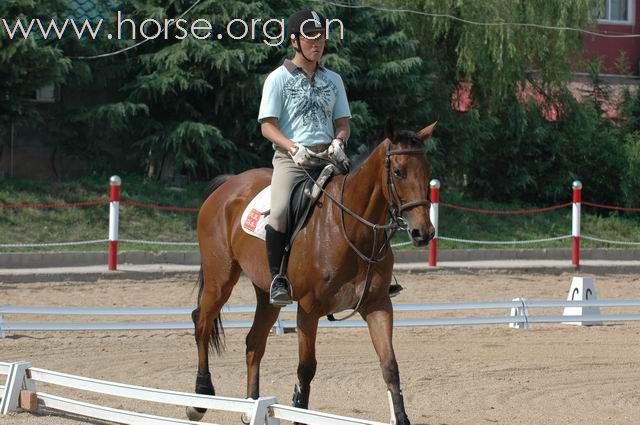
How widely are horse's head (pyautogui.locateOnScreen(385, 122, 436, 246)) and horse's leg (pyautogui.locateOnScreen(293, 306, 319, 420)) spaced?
3.05 feet

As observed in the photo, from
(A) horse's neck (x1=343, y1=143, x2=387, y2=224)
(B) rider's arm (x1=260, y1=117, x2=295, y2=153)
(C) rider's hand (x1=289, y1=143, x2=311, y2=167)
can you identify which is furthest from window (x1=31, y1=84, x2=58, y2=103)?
(A) horse's neck (x1=343, y1=143, x2=387, y2=224)

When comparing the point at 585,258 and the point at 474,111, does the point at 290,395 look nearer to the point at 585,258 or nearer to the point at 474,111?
the point at 585,258

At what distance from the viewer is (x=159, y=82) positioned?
2028 centimetres

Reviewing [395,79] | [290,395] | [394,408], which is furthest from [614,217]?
[394,408]

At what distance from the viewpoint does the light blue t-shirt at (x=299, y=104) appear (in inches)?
297

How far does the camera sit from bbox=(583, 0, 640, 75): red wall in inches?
1265

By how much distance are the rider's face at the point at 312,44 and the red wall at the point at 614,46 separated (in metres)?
25.4

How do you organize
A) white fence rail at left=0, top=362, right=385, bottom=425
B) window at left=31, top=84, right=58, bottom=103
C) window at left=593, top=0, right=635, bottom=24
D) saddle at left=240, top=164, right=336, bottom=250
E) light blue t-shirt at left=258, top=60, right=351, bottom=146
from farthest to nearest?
window at left=593, top=0, right=635, bottom=24
window at left=31, top=84, right=58, bottom=103
light blue t-shirt at left=258, top=60, right=351, bottom=146
saddle at left=240, top=164, right=336, bottom=250
white fence rail at left=0, top=362, right=385, bottom=425

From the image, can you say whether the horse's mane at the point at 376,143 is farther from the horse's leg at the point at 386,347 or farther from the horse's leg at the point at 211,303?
the horse's leg at the point at 211,303

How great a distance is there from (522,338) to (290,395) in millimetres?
4347

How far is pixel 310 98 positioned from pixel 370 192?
2.92ft

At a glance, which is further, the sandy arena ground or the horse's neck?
the sandy arena ground

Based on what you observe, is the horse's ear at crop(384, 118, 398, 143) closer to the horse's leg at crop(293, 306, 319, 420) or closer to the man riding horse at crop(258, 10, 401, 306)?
the man riding horse at crop(258, 10, 401, 306)

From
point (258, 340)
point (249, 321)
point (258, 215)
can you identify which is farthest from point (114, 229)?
point (258, 215)
